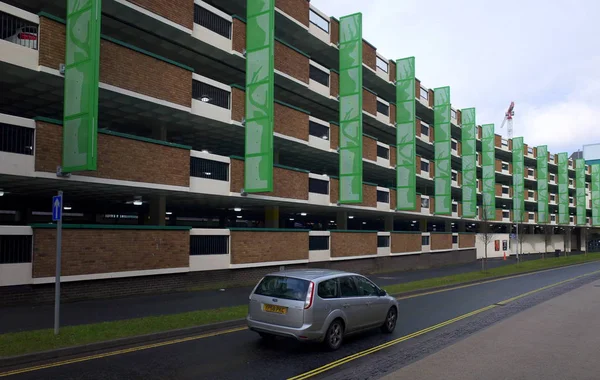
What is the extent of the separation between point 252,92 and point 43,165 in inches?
380

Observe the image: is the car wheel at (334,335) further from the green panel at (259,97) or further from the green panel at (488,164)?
the green panel at (488,164)

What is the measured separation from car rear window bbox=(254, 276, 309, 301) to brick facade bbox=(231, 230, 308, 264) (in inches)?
407

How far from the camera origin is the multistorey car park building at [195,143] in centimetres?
1359

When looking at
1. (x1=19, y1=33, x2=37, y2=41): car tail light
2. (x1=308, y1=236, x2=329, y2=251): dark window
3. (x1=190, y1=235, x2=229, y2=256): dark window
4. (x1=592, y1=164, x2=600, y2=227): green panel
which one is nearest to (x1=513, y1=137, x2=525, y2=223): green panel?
(x1=592, y1=164, x2=600, y2=227): green panel

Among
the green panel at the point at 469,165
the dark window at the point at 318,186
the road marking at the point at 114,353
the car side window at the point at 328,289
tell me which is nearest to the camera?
the road marking at the point at 114,353

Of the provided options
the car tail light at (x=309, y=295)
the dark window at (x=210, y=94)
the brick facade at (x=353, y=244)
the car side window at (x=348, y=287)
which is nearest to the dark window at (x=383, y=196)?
the brick facade at (x=353, y=244)

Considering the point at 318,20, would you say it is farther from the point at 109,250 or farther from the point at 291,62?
the point at 109,250

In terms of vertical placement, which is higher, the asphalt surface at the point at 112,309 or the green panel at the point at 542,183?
the green panel at the point at 542,183

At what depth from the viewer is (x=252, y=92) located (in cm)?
2070

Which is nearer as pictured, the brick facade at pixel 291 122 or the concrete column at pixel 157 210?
the concrete column at pixel 157 210

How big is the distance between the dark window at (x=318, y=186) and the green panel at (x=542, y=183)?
49.7 m

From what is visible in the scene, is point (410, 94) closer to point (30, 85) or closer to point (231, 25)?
point (231, 25)

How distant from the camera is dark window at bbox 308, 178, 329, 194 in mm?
24547

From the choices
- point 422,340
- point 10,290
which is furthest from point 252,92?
point 422,340
